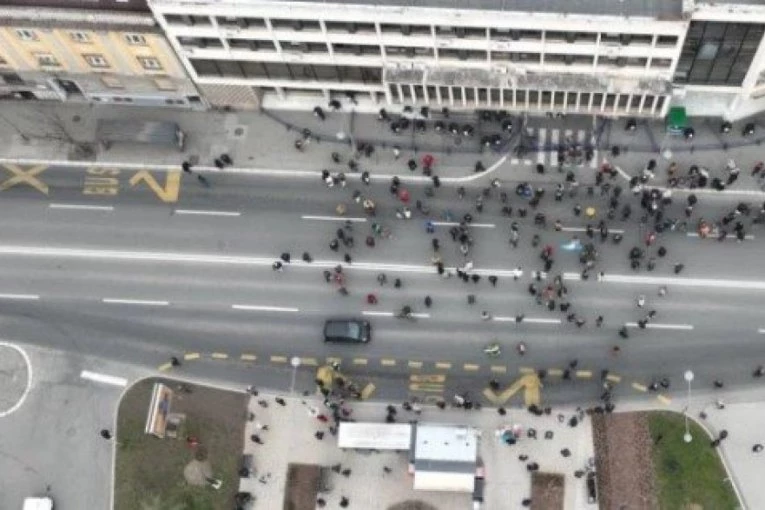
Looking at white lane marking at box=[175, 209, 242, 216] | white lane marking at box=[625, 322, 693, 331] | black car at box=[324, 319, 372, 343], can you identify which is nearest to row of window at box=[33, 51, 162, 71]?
white lane marking at box=[175, 209, 242, 216]

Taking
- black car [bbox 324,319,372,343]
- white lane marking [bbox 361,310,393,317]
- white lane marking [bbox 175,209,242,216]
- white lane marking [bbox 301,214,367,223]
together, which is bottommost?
black car [bbox 324,319,372,343]

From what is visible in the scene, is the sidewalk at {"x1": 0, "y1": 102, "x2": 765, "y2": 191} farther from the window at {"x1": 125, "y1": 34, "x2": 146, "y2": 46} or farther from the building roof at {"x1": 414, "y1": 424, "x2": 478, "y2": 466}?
the building roof at {"x1": 414, "y1": 424, "x2": 478, "y2": 466}

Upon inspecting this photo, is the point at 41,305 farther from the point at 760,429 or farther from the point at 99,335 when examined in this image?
the point at 760,429

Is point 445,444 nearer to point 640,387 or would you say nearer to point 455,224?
point 640,387

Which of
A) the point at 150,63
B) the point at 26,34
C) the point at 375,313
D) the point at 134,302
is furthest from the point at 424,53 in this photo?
the point at 26,34

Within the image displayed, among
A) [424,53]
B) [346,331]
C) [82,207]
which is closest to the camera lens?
[424,53]

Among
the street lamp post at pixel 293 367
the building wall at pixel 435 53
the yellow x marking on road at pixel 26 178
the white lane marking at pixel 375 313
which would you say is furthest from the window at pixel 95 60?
the white lane marking at pixel 375 313
